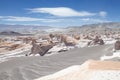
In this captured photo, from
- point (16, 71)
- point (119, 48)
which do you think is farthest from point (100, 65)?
point (119, 48)

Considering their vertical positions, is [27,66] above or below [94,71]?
below

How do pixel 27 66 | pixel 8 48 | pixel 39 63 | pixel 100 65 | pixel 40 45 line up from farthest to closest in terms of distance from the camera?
1. pixel 8 48
2. pixel 40 45
3. pixel 39 63
4. pixel 27 66
5. pixel 100 65

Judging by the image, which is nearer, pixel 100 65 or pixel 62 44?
pixel 100 65

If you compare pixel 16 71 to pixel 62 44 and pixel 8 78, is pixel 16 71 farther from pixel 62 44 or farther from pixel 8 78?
pixel 62 44

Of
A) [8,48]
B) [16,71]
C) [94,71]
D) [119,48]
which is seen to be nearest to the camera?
[94,71]

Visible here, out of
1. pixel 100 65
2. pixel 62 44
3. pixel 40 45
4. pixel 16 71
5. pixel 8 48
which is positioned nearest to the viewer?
pixel 100 65

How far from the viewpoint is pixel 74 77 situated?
13359 mm

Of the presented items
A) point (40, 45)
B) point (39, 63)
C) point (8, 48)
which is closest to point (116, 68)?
point (39, 63)

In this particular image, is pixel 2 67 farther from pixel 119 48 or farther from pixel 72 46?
pixel 72 46

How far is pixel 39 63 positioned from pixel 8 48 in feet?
87.3

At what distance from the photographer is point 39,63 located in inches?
1007

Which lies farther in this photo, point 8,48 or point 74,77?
point 8,48

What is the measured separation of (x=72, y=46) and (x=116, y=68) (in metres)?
25.5

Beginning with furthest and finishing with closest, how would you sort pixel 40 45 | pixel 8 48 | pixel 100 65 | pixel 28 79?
1. pixel 8 48
2. pixel 40 45
3. pixel 28 79
4. pixel 100 65
